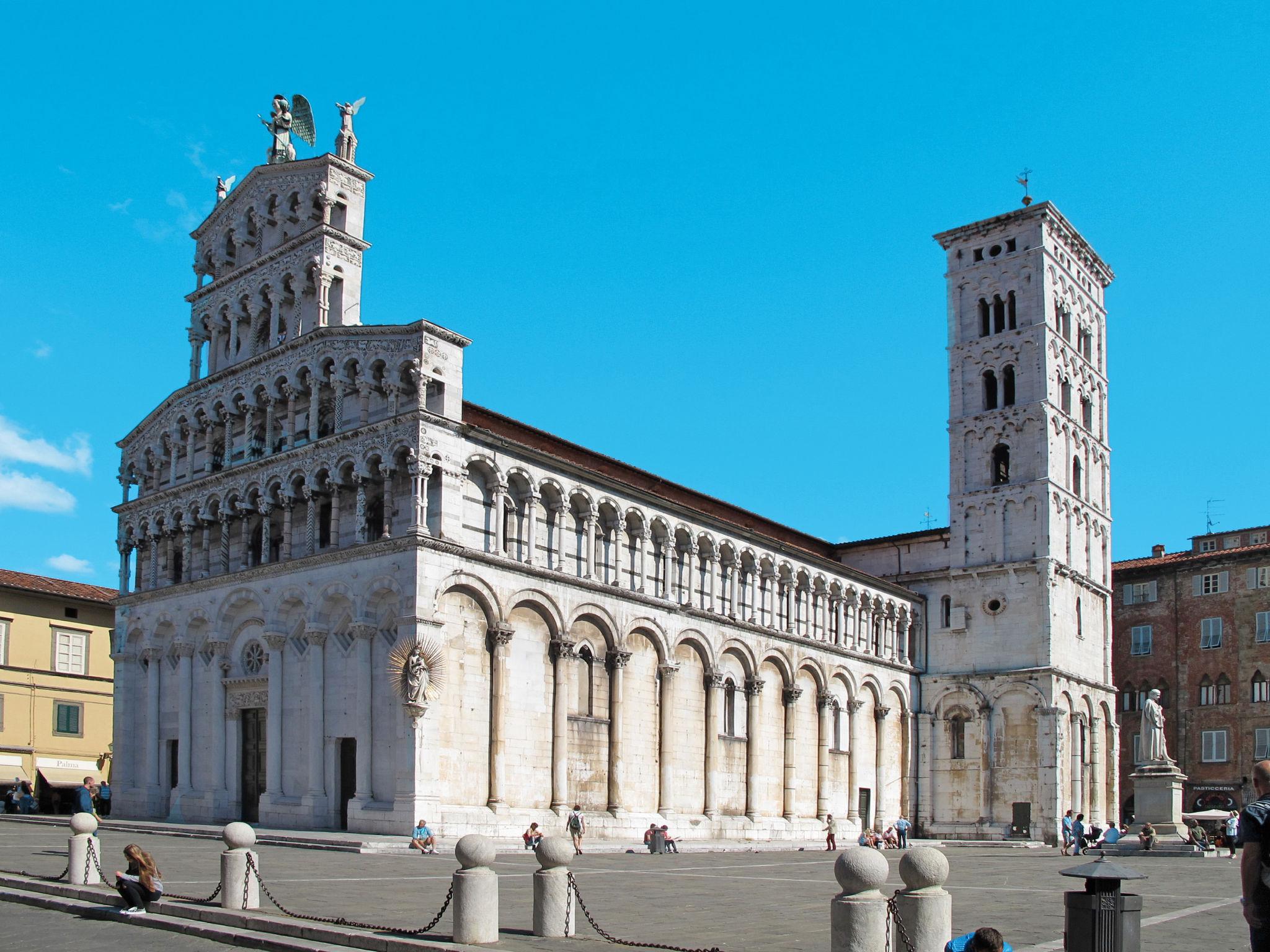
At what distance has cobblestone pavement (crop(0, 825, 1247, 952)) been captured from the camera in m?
15.3


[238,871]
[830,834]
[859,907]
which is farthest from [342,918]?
[830,834]

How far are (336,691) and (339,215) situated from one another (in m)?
14.0

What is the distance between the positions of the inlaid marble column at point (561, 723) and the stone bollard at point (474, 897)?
2225cm

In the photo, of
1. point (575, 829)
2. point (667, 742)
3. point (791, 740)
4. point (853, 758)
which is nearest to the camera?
point (575, 829)

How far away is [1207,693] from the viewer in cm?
6044

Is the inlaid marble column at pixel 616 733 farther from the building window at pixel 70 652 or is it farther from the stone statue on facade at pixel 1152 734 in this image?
the building window at pixel 70 652

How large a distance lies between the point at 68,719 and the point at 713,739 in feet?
83.4

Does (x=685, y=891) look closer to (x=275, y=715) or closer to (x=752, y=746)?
(x=275, y=715)

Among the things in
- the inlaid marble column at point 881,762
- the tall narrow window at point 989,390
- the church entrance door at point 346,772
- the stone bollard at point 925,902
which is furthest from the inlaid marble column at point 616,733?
the stone bollard at point 925,902

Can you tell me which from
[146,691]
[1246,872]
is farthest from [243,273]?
[1246,872]

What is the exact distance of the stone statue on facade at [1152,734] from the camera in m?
42.5

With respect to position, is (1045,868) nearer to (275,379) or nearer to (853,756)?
(853,756)

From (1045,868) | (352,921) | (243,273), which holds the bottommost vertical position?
(1045,868)

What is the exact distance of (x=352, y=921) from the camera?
48.5 ft
